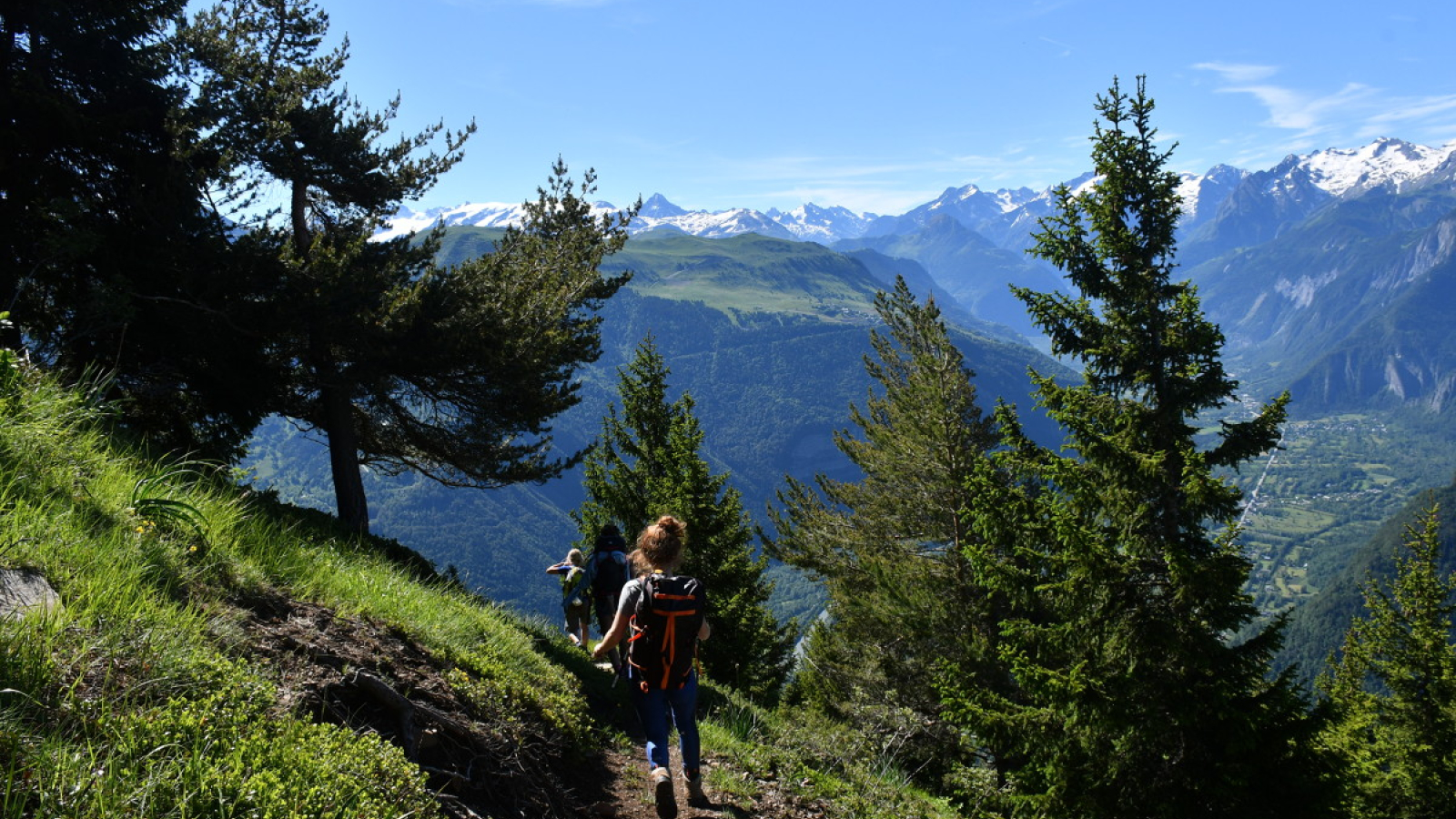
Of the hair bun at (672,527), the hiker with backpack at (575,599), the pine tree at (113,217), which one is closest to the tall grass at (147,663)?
the hair bun at (672,527)

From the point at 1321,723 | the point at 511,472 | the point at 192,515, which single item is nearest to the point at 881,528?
the point at 511,472

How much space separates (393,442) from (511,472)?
2881 millimetres

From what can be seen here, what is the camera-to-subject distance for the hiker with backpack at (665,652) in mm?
5184

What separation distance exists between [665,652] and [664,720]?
53 centimetres

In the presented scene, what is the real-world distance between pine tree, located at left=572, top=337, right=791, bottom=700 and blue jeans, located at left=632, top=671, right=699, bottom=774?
1228 cm

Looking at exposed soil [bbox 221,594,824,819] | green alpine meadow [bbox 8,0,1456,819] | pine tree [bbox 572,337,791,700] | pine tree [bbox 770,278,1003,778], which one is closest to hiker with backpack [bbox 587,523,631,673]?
green alpine meadow [bbox 8,0,1456,819]

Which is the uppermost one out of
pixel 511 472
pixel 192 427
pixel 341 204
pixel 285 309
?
pixel 341 204

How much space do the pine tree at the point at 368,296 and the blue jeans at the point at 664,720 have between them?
8.45m

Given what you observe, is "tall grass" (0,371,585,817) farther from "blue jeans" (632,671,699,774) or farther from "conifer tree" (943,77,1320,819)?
"conifer tree" (943,77,1320,819)

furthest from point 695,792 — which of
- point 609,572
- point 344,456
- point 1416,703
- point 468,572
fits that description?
point 1416,703

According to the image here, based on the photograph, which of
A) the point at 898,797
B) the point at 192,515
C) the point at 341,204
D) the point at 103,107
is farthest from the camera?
the point at 341,204

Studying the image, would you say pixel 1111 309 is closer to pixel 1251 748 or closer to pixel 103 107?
pixel 1251 748

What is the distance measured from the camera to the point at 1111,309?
388 inches

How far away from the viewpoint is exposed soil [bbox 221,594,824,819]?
3.82 meters
